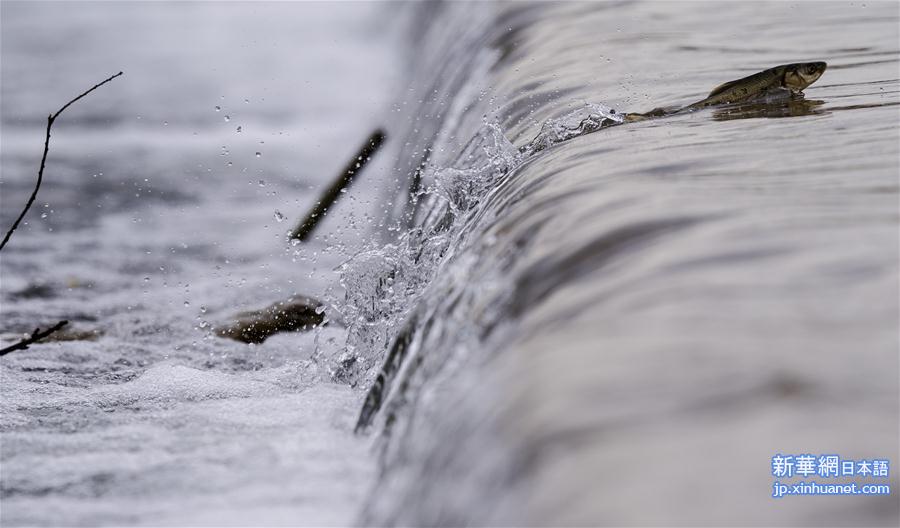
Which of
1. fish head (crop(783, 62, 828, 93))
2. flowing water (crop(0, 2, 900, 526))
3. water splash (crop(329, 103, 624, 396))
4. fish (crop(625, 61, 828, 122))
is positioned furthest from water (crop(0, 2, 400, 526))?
fish head (crop(783, 62, 828, 93))

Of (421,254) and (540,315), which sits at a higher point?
(540,315)

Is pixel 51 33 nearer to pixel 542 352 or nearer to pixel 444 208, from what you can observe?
pixel 444 208

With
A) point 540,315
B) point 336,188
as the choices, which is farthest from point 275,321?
point 540,315

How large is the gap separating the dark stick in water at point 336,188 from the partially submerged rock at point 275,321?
1334 mm

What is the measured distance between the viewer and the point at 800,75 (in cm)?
337

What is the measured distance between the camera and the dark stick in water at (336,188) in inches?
217

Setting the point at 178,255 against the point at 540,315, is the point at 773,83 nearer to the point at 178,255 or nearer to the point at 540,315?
the point at 540,315

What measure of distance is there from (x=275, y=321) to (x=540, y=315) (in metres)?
2.27

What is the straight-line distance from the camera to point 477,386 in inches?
68.4

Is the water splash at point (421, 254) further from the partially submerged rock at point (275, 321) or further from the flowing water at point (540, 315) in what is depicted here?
the partially submerged rock at point (275, 321)

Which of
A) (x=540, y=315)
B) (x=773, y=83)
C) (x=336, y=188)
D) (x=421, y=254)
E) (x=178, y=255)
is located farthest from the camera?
(x=336, y=188)

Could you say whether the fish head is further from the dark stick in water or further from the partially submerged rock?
the dark stick in water

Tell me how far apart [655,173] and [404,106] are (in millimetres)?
4129

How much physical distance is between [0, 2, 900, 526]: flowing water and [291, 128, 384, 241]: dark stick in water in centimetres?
10
